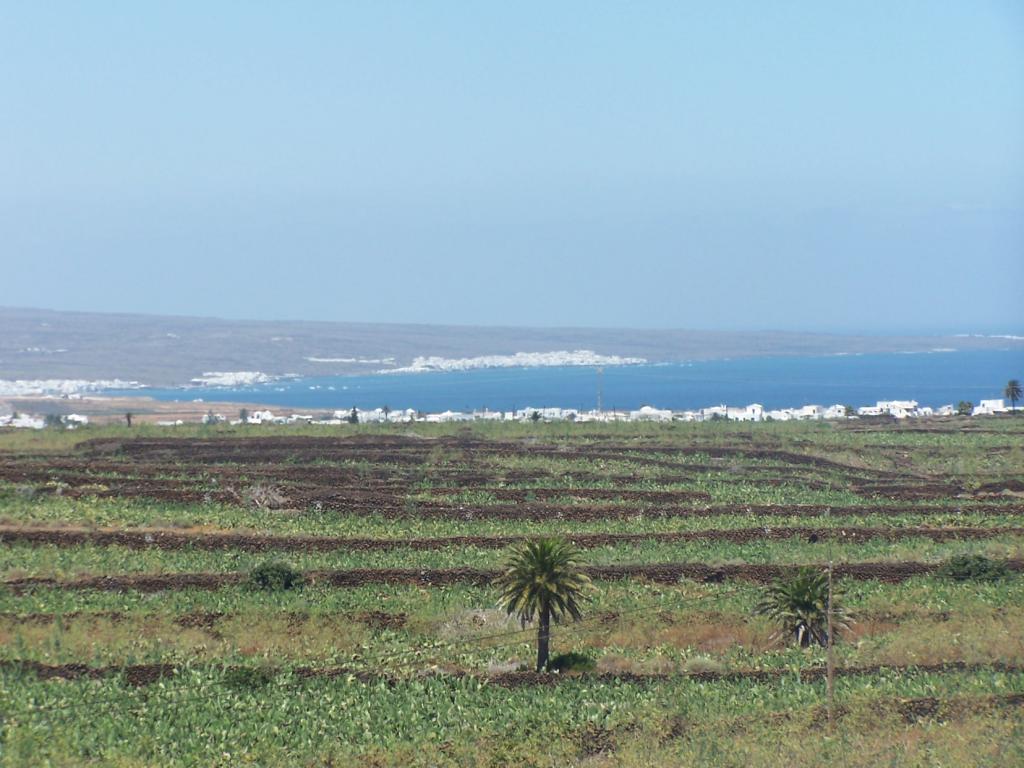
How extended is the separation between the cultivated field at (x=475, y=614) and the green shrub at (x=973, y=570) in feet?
1.52

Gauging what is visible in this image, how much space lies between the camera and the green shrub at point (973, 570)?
39.9 m

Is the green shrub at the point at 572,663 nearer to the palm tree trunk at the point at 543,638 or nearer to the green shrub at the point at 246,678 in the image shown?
the palm tree trunk at the point at 543,638

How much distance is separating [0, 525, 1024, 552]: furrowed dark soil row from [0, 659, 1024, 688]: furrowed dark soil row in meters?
14.5

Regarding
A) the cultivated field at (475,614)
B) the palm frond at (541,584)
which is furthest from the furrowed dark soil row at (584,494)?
the palm frond at (541,584)

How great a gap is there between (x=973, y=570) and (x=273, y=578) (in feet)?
75.3

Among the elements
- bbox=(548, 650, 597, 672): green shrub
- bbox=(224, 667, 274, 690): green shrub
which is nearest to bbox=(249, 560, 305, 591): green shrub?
bbox=(224, 667, 274, 690): green shrub

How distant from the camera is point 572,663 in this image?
32000 millimetres

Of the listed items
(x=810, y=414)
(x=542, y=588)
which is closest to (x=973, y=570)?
(x=542, y=588)

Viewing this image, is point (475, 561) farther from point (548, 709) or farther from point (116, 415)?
point (116, 415)

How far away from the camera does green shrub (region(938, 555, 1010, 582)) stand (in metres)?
39.9

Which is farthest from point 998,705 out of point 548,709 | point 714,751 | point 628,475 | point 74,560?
point 628,475

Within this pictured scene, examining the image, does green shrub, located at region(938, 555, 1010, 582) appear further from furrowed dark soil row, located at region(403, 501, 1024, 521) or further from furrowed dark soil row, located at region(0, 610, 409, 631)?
furrowed dark soil row, located at region(0, 610, 409, 631)

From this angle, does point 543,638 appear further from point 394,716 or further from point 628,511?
point 628,511

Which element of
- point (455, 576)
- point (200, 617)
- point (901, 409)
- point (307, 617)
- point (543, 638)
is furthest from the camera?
point (901, 409)
